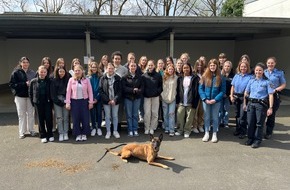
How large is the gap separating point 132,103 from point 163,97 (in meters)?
0.74

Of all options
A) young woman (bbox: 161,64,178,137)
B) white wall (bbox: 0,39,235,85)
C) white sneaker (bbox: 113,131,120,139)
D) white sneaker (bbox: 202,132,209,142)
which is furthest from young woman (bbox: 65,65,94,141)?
white wall (bbox: 0,39,235,85)

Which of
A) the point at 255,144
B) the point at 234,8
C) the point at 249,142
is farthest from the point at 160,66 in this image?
the point at 234,8

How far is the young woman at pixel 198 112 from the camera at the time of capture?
249 inches

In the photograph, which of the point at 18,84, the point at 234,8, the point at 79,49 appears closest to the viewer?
the point at 18,84

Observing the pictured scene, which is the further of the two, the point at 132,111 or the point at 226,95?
the point at 226,95

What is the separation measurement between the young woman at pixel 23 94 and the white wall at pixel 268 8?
42.1 ft

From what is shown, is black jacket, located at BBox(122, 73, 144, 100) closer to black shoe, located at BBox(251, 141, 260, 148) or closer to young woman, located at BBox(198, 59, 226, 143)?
young woman, located at BBox(198, 59, 226, 143)

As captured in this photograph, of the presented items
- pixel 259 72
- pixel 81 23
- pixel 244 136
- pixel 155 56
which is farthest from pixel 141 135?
pixel 155 56

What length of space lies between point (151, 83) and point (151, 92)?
0.20 m

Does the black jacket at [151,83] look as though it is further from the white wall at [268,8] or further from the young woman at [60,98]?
the white wall at [268,8]

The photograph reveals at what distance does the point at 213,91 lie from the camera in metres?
5.62

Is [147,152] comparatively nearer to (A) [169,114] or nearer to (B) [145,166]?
(B) [145,166]

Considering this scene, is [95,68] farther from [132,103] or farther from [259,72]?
[259,72]

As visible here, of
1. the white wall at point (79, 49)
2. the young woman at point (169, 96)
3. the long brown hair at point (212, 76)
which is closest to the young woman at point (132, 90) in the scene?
the young woman at point (169, 96)
